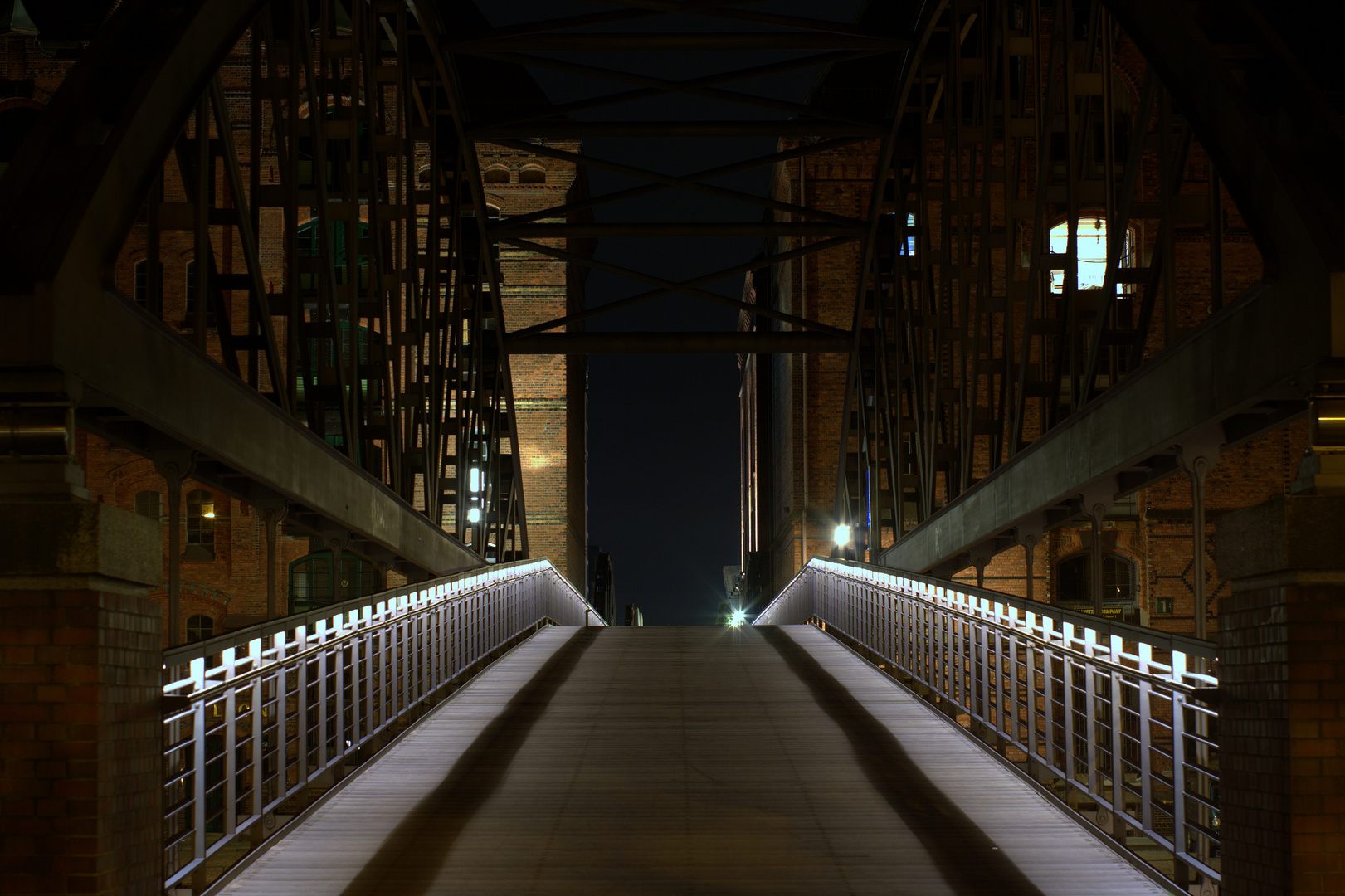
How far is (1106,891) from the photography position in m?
5.76

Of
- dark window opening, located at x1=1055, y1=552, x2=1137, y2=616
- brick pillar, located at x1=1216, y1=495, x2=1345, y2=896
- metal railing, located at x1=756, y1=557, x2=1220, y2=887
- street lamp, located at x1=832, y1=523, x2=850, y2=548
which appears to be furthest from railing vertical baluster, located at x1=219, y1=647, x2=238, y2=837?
dark window opening, located at x1=1055, y1=552, x2=1137, y2=616

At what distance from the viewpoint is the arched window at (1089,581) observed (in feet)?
101

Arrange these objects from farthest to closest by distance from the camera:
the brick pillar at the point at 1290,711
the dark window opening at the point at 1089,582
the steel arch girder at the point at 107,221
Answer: the dark window opening at the point at 1089,582, the steel arch girder at the point at 107,221, the brick pillar at the point at 1290,711

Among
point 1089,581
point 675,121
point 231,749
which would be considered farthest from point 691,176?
point 1089,581

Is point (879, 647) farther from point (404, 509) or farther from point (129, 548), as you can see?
point (129, 548)

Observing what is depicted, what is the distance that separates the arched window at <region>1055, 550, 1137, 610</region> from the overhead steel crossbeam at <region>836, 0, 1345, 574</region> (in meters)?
11.1

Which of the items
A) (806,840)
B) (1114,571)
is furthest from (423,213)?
(806,840)

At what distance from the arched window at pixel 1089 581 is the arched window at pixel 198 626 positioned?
20.2m

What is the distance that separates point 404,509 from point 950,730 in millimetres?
6804

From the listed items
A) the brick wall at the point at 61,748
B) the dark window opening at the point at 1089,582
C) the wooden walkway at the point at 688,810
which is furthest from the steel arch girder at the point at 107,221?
the dark window opening at the point at 1089,582

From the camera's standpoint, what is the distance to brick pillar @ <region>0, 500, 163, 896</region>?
5.02 m

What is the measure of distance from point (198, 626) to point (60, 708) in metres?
29.0

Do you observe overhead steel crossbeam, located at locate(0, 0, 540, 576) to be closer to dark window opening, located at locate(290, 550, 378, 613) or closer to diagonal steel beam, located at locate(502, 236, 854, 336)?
diagonal steel beam, located at locate(502, 236, 854, 336)

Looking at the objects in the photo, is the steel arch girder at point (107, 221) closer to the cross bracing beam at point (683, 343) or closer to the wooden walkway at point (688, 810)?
the wooden walkway at point (688, 810)
